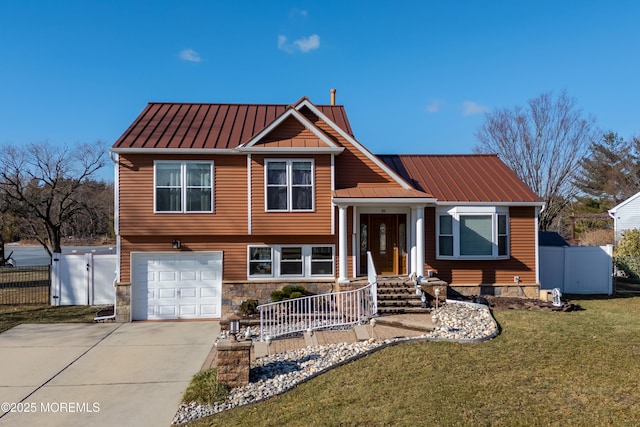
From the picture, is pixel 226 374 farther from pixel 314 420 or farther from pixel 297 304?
pixel 297 304

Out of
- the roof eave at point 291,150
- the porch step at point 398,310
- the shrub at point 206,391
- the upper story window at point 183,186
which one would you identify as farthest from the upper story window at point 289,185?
the shrub at point 206,391

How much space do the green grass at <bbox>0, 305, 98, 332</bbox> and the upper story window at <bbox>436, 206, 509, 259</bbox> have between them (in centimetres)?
1188

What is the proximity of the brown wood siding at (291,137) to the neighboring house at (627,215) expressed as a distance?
23.2m

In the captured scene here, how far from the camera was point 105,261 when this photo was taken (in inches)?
583

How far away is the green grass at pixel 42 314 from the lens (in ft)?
41.1

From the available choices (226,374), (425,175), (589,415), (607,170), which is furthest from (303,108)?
(607,170)

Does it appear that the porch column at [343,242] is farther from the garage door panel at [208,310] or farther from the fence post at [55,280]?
the fence post at [55,280]

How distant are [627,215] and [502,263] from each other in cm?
1820

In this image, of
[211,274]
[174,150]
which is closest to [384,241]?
[211,274]

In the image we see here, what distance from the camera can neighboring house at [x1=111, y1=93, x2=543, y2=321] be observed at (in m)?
12.6

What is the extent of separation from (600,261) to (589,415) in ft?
41.3

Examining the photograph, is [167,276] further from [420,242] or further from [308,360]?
[420,242]

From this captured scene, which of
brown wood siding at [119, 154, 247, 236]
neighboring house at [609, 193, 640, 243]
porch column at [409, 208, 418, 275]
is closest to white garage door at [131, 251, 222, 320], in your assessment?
brown wood siding at [119, 154, 247, 236]

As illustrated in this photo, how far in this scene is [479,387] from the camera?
20.3 feet
